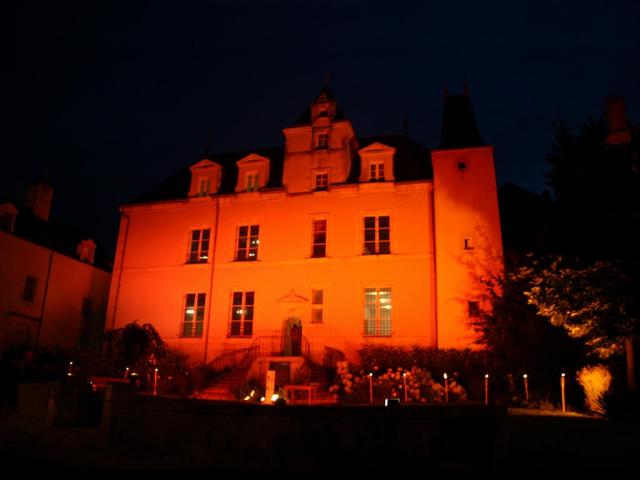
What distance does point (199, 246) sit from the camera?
2678 centimetres

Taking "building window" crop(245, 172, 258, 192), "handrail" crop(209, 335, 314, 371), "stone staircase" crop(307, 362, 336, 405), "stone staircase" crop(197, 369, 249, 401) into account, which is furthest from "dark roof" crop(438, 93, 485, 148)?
"stone staircase" crop(197, 369, 249, 401)

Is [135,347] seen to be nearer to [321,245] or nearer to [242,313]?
[242,313]

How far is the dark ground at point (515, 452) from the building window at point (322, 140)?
1821cm

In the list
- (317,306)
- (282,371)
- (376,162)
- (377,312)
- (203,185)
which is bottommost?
(282,371)

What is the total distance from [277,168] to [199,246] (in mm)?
5656

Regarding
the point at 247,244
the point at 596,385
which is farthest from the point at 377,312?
the point at 596,385

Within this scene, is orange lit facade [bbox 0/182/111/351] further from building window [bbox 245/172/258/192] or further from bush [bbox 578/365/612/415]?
bush [bbox 578/365/612/415]

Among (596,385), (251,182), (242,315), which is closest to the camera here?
(596,385)

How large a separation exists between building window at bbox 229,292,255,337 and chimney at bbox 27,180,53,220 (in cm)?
1456

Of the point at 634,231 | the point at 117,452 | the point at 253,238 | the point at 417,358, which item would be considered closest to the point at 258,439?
the point at 117,452

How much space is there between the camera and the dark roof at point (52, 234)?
92.1ft

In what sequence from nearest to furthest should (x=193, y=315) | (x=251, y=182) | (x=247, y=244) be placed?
(x=193, y=315) < (x=247, y=244) < (x=251, y=182)

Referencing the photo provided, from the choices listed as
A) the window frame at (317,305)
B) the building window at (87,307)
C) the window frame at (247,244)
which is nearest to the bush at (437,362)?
the window frame at (317,305)

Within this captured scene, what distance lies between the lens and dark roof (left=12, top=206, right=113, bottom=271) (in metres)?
28.1
